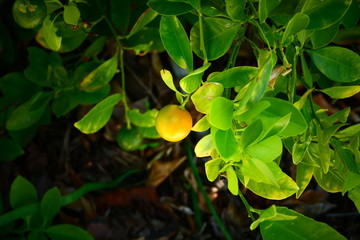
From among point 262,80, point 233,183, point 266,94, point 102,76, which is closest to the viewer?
point 262,80

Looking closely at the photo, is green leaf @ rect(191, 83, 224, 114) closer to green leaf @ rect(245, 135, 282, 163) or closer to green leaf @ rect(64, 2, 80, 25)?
green leaf @ rect(245, 135, 282, 163)

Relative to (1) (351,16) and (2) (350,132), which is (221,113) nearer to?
(2) (350,132)

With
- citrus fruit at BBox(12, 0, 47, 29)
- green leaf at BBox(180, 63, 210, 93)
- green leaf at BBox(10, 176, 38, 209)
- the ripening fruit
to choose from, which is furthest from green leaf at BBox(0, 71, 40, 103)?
green leaf at BBox(180, 63, 210, 93)

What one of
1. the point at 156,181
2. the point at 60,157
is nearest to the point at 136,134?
the point at 156,181

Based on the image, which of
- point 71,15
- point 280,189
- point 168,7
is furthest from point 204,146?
point 71,15

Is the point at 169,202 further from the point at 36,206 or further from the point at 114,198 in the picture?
the point at 36,206

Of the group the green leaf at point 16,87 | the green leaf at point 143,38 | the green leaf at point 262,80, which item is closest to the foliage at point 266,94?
the green leaf at point 262,80
